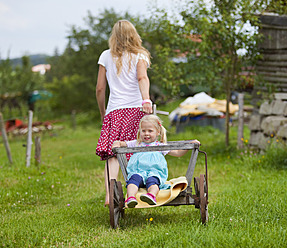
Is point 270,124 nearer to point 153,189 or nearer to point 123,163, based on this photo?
point 123,163

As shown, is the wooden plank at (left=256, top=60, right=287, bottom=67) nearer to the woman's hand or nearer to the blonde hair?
the blonde hair

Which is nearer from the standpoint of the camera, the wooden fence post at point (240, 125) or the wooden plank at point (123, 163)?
the wooden plank at point (123, 163)

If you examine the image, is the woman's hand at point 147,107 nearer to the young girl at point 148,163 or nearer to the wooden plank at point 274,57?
the young girl at point 148,163

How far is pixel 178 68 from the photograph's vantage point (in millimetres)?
9203

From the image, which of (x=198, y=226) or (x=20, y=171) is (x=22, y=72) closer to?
(x=20, y=171)

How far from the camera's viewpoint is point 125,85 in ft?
14.9

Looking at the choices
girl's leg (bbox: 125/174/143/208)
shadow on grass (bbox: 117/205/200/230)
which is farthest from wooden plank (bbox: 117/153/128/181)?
shadow on grass (bbox: 117/205/200/230)

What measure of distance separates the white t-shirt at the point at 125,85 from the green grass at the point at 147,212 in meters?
1.19

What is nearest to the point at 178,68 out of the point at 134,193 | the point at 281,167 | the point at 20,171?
the point at 281,167

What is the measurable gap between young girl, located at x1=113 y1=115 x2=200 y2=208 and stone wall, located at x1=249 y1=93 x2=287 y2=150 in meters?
4.01

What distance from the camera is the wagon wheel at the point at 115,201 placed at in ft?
12.0

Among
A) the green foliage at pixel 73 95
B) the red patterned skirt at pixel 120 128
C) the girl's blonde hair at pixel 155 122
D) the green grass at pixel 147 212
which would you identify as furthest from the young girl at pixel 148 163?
the green foliage at pixel 73 95

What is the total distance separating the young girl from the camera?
150 inches

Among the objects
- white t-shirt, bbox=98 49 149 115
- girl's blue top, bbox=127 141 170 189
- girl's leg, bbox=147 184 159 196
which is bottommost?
girl's leg, bbox=147 184 159 196
